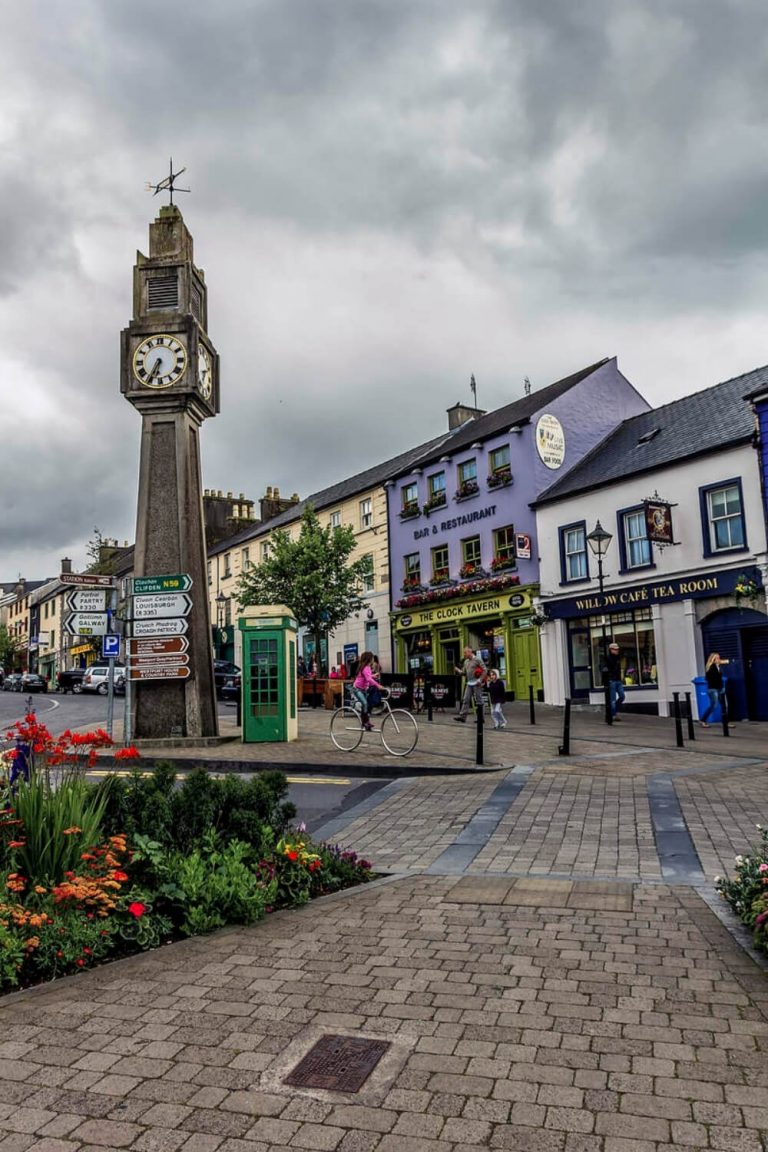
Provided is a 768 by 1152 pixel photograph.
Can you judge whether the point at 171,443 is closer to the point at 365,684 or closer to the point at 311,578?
the point at 365,684

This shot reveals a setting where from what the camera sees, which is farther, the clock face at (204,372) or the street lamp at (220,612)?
the street lamp at (220,612)

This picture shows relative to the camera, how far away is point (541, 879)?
620 centimetres

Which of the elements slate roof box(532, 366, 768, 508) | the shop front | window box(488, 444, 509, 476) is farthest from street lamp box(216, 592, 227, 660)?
the shop front

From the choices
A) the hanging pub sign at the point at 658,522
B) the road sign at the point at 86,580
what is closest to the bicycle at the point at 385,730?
the road sign at the point at 86,580

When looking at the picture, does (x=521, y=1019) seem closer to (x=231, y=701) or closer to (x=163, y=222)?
(x=163, y=222)

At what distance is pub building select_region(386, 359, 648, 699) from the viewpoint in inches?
Result: 1171

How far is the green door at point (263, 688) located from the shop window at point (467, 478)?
17720mm

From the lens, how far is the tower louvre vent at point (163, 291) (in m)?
17.0

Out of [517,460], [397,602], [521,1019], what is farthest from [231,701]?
[521,1019]

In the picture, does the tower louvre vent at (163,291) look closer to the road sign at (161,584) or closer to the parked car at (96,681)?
the road sign at (161,584)

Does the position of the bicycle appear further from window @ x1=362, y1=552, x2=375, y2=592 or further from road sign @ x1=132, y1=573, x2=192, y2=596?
window @ x1=362, y1=552, x2=375, y2=592

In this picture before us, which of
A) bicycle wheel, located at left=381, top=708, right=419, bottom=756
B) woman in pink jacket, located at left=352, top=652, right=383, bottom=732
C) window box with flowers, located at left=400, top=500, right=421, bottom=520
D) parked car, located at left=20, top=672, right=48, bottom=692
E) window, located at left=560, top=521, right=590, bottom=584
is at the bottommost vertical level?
bicycle wheel, located at left=381, top=708, right=419, bottom=756

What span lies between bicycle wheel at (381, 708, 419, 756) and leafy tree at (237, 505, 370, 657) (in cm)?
1856

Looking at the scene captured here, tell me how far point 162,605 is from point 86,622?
4.62 feet
